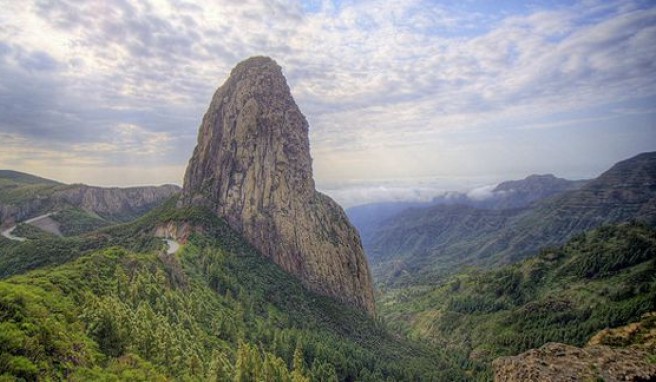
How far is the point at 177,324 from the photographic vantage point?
97375mm

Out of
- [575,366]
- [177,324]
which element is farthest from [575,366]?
[177,324]

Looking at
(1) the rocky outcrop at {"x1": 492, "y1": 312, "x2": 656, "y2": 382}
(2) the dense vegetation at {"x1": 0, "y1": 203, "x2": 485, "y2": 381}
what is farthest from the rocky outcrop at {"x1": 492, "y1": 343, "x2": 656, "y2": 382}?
(2) the dense vegetation at {"x1": 0, "y1": 203, "x2": 485, "y2": 381}

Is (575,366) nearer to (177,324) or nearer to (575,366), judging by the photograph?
(575,366)

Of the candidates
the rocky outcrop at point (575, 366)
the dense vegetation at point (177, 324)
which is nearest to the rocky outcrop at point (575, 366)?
the rocky outcrop at point (575, 366)

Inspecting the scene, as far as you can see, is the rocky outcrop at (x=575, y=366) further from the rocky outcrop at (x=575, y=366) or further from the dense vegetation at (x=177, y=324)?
the dense vegetation at (x=177, y=324)

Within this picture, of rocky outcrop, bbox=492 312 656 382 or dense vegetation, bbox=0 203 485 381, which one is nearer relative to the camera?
dense vegetation, bbox=0 203 485 381

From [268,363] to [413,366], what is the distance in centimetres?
10021

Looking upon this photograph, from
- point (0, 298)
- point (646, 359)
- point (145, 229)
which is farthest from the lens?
point (145, 229)

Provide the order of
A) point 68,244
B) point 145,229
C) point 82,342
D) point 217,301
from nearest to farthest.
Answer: point 82,342, point 217,301, point 68,244, point 145,229

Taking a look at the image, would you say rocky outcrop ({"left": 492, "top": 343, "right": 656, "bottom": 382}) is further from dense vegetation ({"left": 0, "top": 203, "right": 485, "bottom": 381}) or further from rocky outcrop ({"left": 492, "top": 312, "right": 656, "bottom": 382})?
dense vegetation ({"left": 0, "top": 203, "right": 485, "bottom": 381})

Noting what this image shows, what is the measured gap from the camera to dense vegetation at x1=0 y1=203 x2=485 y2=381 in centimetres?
5359

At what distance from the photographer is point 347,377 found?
456 feet

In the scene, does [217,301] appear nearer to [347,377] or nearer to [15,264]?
[347,377]

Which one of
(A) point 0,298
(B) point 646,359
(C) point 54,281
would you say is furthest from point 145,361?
(B) point 646,359
